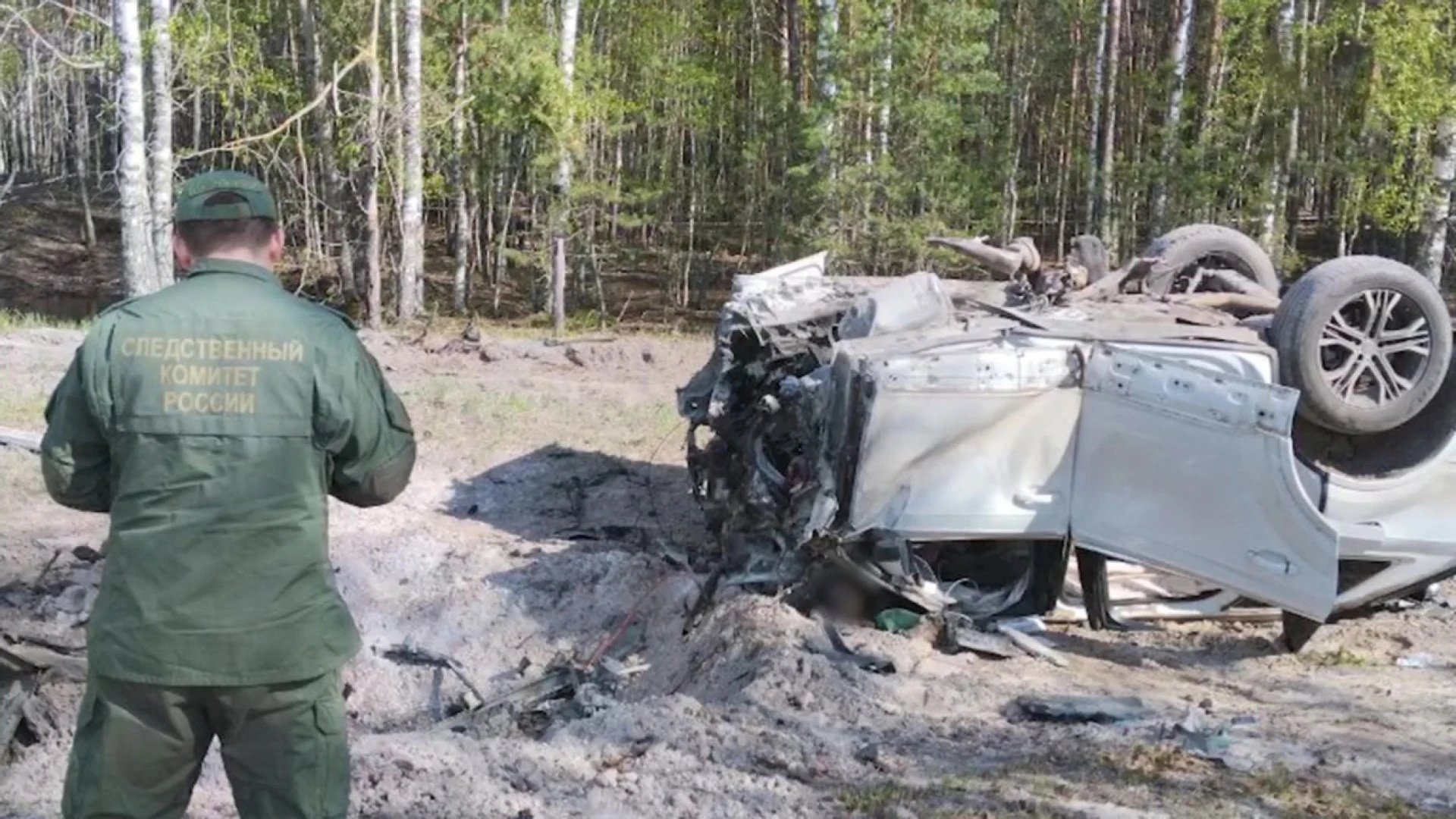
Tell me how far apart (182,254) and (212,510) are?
22.4 inches

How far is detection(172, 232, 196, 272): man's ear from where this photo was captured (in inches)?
119

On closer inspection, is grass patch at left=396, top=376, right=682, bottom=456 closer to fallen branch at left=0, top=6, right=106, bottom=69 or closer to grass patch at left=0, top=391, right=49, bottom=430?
grass patch at left=0, top=391, right=49, bottom=430

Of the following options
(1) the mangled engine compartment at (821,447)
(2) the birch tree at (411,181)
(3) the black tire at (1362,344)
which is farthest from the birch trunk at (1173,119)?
(3) the black tire at (1362,344)

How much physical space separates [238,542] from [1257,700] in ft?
14.7

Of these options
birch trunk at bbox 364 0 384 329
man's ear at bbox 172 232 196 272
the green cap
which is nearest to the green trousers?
man's ear at bbox 172 232 196 272

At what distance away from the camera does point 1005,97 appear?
1168 inches

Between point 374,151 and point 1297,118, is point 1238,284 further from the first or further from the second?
point 1297,118

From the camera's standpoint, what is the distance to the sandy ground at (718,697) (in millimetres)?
4570

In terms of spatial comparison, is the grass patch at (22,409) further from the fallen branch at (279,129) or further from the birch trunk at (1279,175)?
the birch trunk at (1279,175)

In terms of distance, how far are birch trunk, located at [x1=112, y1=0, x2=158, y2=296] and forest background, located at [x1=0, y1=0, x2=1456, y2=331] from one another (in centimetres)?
3

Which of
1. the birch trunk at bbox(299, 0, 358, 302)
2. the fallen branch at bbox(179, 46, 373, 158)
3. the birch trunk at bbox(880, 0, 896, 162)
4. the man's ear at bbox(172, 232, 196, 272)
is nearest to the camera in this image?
the man's ear at bbox(172, 232, 196, 272)

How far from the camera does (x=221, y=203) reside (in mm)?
2984

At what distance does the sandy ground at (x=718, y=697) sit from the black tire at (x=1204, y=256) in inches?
78.2

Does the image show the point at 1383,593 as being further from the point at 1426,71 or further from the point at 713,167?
the point at 713,167
